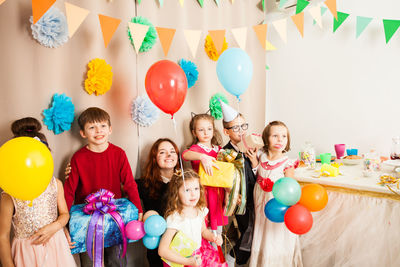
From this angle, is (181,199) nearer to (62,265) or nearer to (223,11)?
(62,265)

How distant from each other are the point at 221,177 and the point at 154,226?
513mm

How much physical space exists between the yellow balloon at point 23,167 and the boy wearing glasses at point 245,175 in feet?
4.15

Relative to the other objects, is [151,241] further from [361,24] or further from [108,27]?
[361,24]

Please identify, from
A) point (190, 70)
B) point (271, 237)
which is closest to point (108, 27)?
point (190, 70)

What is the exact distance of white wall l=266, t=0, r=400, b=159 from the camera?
2361 mm

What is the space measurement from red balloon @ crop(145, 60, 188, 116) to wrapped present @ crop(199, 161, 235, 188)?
1.55ft

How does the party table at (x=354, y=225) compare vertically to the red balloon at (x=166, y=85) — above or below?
below

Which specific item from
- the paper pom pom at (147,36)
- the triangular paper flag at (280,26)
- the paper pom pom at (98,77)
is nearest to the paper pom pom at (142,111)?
the paper pom pom at (98,77)

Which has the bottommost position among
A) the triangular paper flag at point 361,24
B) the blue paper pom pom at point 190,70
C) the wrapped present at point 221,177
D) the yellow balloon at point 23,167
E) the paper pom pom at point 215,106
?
the wrapped present at point 221,177

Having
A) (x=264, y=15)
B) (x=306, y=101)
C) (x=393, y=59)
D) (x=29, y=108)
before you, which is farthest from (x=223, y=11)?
(x=29, y=108)

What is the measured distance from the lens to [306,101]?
2.82 meters

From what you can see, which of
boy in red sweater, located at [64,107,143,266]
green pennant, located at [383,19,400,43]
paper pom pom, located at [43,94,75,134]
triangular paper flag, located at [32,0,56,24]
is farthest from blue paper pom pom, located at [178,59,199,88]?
green pennant, located at [383,19,400,43]

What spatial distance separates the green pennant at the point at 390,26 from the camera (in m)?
2.21

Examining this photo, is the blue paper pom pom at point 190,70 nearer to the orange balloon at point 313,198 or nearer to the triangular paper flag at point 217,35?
the triangular paper flag at point 217,35
